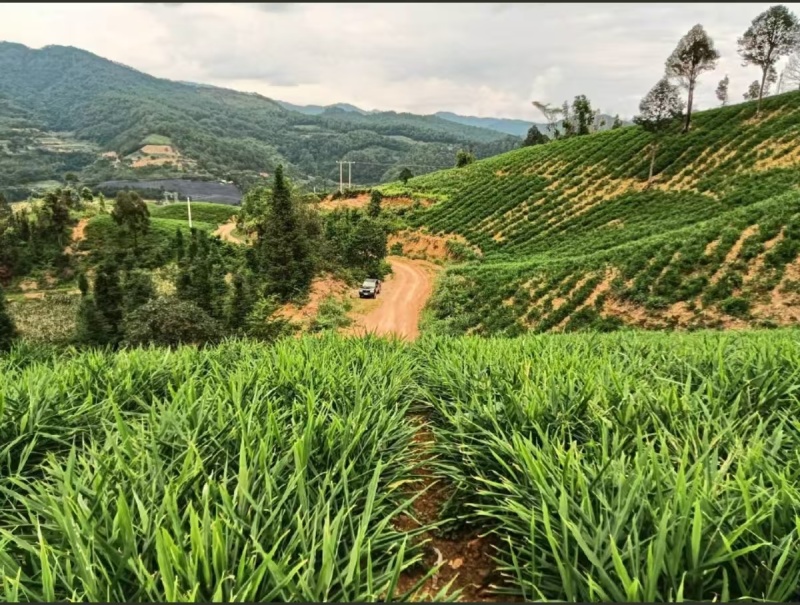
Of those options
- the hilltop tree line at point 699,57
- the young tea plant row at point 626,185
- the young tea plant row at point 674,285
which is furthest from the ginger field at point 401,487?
the hilltop tree line at point 699,57

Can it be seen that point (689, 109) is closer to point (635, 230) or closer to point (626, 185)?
point (626, 185)

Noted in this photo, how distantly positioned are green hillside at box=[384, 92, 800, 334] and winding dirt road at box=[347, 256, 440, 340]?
1.34 m

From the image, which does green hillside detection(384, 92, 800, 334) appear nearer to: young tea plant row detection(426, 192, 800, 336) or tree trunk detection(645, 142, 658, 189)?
young tea plant row detection(426, 192, 800, 336)

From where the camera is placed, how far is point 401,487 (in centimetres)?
290

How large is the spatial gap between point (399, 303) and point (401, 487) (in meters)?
23.7

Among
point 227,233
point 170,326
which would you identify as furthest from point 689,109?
point 227,233

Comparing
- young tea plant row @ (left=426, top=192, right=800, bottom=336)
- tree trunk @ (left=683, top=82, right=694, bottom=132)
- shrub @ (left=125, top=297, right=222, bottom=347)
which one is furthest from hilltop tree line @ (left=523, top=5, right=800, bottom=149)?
shrub @ (left=125, top=297, right=222, bottom=347)

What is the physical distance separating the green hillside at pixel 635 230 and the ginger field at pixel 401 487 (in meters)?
11.8

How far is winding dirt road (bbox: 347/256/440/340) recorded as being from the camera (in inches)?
878

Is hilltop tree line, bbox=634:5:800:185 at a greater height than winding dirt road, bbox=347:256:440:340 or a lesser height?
greater

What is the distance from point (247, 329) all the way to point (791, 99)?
3994 cm

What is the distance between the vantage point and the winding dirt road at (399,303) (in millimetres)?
22297

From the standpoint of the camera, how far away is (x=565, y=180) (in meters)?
40.2

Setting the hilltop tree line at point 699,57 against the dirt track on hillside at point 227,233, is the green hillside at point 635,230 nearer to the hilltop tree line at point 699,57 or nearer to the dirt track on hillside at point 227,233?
the hilltop tree line at point 699,57
